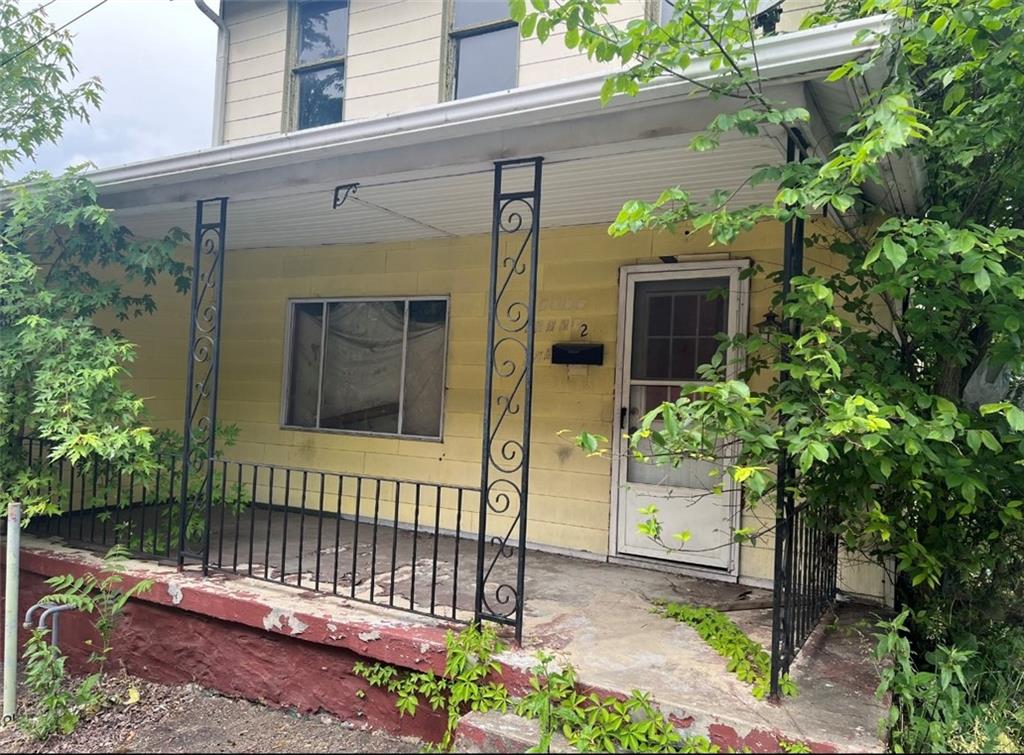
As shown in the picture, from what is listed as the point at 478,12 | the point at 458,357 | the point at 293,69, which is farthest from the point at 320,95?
the point at 458,357

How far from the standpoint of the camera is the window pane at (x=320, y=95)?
632 centimetres

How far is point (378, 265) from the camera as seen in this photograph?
17.8 feet

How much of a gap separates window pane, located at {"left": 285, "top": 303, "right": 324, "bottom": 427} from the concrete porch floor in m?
1.37

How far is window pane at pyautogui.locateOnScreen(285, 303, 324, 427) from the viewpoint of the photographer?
5.79 m

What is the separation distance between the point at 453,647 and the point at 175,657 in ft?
5.81

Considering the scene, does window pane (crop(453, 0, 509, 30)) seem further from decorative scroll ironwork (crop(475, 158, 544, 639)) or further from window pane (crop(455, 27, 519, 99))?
decorative scroll ironwork (crop(475, 158, 544, 639))

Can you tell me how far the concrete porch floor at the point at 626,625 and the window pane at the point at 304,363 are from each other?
53.8 inches

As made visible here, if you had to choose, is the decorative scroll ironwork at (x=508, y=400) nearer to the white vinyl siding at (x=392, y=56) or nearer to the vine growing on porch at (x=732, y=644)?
the vine growing on porch at (x=732, y=644)

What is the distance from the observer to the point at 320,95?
640 centimetres

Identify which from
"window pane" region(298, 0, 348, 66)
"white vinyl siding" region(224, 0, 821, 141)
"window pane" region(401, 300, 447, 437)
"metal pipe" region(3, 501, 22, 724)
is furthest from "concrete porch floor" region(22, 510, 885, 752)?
"window pane" region(298, 0, 348, 66)

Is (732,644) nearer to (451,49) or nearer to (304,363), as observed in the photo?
(304,363)

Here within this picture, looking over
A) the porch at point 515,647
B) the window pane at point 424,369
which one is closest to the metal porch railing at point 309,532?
the porch at point 515,647

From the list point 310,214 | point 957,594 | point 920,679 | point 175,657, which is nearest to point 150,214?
point 310,214

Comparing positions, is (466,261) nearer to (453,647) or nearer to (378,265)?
(378,265)
